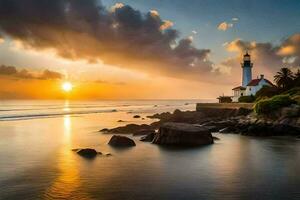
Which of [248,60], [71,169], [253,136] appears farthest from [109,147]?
[248,60]

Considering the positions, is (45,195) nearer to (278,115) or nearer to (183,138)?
(183,138)

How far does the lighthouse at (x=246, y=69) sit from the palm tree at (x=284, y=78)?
41.2 ft

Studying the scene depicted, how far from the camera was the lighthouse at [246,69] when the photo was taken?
9201 centimetres

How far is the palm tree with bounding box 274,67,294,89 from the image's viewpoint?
7644 cm

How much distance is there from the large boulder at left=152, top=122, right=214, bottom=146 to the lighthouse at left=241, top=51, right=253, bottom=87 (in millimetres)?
63149

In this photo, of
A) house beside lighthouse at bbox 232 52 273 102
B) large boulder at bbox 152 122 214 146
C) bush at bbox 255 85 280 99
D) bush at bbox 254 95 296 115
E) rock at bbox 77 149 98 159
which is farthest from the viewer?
house beside lighthouse at bbox 232 52 273 102

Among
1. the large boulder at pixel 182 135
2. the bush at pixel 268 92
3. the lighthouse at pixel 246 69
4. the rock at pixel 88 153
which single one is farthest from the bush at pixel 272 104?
the lighthouse at pixel 246 69

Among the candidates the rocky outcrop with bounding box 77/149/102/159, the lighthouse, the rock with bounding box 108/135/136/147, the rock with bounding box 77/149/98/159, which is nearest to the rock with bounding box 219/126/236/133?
the rock with bounding box 108/135/136/147

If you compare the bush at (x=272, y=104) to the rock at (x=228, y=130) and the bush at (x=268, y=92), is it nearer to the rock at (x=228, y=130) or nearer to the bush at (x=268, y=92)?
the rock at (x=228, y=130)

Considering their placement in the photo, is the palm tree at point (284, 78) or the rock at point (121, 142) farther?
the palm tree at point (284, 78)

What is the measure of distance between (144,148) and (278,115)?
24.2 metres

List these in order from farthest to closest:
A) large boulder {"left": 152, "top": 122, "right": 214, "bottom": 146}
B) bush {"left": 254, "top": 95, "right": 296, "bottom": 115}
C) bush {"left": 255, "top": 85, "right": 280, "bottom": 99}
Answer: bush {"left": 255, "top": 85, "right": 280, "bottom": 99}
bush {"left": 254, "top": 95, "right": 296, "bottom": 115}
large boulder {"left": 152, "top": 122, "right": 214, "bottom": 146}

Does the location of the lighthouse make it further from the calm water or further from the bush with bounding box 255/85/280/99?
the calm water

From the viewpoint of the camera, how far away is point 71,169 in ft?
70.4
